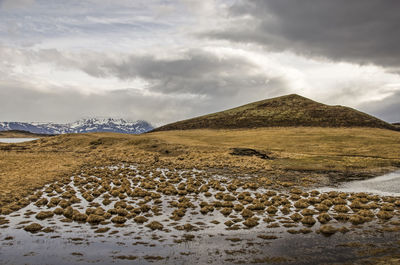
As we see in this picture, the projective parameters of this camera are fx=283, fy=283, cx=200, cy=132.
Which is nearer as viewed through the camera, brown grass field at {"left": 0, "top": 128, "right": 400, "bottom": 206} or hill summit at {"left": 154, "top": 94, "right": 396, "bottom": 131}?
brown grass field at {"left": 0, "top": 128, "right": 400, "bottom": 206}

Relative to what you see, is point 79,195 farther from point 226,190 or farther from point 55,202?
point 226,190

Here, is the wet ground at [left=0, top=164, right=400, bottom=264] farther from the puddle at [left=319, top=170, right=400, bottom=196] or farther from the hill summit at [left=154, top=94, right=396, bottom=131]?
the hill summit at [left=154, top=94, right=396, bottom=131]

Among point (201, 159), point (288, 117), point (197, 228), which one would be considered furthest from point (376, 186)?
point (288, 117)

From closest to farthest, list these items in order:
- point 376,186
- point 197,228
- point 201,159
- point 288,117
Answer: point 197,228, point 376,186, point 201,159, point 288,117

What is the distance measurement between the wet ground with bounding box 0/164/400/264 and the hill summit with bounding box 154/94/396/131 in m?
117

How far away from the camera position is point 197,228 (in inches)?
831

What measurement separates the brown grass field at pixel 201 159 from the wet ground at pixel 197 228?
8368 mm

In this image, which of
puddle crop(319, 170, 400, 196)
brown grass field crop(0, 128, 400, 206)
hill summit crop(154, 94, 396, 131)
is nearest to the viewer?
puddle crop(319, 170, 400, 196)

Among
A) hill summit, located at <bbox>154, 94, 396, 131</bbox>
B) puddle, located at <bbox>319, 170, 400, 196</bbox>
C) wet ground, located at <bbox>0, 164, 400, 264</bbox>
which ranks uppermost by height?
hill summit, located at <bbox>154, 94, 396, 131</bbox>

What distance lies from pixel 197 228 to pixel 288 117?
142646mm

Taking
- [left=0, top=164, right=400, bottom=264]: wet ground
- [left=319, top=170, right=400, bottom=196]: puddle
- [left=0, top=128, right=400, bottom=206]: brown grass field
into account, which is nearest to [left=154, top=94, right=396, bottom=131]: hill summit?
[left=0, top=128, right=400, bottom=206]: brown grass field

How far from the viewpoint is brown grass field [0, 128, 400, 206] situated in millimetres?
43312

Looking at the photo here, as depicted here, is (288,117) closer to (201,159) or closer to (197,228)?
(201,159)

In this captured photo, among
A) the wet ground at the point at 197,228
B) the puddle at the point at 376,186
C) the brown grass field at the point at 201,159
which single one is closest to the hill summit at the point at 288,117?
→ the brown grass field at the point at 201,159
